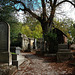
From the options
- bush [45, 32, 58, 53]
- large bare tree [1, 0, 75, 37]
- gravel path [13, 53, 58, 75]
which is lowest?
gravel path [13, 53, 58, 75]

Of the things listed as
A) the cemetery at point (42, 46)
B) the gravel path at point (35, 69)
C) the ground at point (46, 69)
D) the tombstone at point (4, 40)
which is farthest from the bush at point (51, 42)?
the tombstone at point (4, 40)

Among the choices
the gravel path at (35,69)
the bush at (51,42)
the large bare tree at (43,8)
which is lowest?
the gravel path at (35,69)

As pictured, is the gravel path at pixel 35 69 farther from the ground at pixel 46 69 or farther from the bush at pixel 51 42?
the bush at pixel 51 42

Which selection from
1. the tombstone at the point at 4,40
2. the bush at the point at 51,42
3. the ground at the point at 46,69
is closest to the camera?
the ground at the point at 46,69

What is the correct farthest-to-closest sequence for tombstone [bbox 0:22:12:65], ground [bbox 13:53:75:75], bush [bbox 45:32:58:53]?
bush [bbox 45:32:58:53]
tombstone [bbox 0:22:12:65]
ground [bbox 13:53:75:75]

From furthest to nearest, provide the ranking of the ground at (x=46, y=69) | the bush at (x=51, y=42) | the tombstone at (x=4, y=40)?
the bush at (x=51, y=42)
the tombstone at (x=4, y=40)
the ground at (x=46, y=69)

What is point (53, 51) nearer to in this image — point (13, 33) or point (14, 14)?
point (13, 33)

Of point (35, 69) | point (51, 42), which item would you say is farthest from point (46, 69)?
point (51, 42)

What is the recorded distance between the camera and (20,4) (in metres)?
12.1

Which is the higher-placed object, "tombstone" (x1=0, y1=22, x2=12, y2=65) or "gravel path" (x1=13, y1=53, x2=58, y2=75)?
"tombstone" (x1=0, y1=22, x2=12, y2=65)

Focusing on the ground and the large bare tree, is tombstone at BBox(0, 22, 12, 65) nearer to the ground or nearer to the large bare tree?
the ground

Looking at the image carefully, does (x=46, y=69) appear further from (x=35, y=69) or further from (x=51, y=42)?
(x=51, y=42)

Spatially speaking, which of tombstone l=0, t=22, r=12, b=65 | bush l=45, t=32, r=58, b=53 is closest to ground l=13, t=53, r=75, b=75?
tombstone l=0, t=22, r=12, b=65

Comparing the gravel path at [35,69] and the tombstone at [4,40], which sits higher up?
the tombstone at [4,40]
